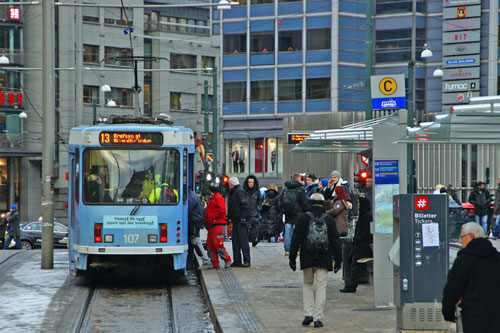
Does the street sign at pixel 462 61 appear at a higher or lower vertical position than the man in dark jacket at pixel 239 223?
higher

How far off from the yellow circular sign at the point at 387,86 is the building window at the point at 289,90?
112 ft

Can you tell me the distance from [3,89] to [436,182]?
36.7m

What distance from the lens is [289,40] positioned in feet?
178

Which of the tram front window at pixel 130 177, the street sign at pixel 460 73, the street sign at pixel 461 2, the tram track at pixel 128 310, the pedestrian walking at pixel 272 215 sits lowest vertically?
the tram track at pixel 128 310

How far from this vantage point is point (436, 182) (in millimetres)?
22500

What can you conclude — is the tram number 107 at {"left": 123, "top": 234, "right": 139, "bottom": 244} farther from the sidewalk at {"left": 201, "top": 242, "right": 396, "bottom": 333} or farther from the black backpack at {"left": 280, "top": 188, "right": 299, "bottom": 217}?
the black backpack at {"left": 280, "top": 188, "right": 299, "bottom": 217}

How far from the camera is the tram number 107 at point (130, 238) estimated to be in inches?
571

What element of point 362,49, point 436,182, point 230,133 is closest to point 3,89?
point 230,133

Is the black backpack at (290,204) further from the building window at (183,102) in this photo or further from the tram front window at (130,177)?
the building window at (183,102)

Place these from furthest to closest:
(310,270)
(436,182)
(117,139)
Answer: (436,182), (117,139), (310,270)

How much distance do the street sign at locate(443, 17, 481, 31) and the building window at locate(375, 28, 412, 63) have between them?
562cm

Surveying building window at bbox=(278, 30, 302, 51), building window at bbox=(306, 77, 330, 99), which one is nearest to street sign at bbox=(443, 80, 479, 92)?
building window at bbox=(306, 77, 330, 99)

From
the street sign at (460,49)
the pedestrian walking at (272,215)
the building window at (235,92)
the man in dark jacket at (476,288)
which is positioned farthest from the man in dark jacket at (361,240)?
the building window at (235,92)

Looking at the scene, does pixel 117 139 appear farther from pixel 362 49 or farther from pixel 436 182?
pixel 362 49
